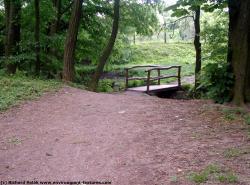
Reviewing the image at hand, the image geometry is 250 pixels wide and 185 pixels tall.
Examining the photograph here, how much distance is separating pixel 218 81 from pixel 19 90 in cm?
553

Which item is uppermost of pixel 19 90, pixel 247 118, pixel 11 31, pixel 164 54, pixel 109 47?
pixel 11 31

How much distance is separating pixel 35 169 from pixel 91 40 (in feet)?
42.4

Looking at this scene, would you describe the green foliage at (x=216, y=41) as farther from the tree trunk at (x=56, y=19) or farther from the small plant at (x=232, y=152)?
the tree trunk at (x=56, y=19)

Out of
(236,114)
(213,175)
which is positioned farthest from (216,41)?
(213,175)

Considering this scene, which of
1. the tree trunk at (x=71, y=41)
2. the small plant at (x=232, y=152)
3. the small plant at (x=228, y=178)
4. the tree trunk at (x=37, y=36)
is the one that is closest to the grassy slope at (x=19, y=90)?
the tree trunk at (x=71, y=41)

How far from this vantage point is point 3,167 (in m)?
5.19

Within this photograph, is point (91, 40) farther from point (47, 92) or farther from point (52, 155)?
point (52, 155)

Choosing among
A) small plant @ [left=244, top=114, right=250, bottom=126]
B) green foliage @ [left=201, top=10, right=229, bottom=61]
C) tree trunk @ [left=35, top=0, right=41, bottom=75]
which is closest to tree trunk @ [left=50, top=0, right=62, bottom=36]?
tree trunk @ [left=35, top=0, right=41, bottom=75]

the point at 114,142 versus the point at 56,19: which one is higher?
the point at 56,19

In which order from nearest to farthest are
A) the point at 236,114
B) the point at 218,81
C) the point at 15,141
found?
1. the point at 15,141
2. the point at 236,114
3. the point at 218,81

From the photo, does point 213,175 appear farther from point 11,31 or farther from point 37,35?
point 11,31

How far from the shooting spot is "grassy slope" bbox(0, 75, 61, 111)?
9.27m

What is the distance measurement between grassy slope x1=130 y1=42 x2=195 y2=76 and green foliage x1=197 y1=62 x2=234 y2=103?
66.2 feet

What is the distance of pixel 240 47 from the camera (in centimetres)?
895
